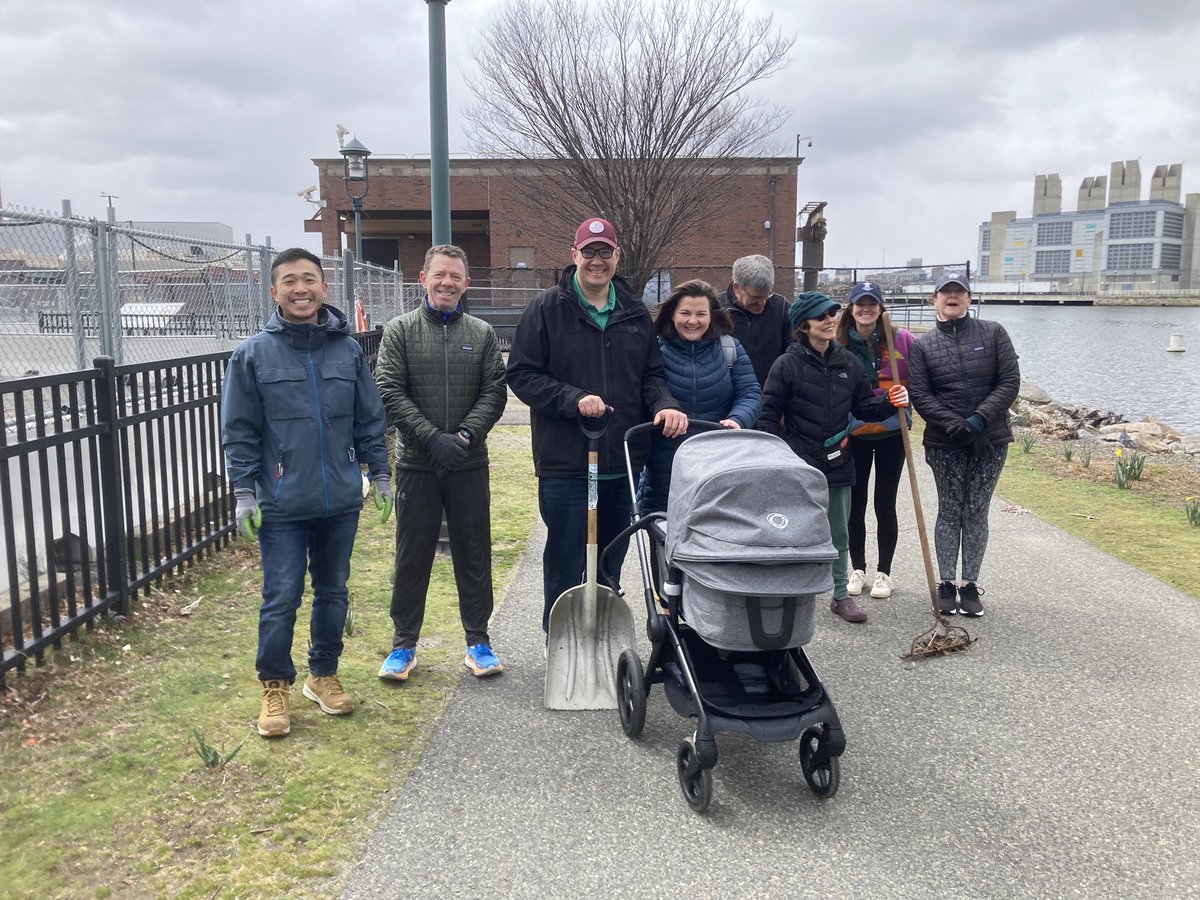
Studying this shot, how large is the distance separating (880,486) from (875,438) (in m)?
0.33

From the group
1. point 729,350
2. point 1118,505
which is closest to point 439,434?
point 729,350

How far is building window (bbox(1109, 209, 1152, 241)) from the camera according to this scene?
147 meters

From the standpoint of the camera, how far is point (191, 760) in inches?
138

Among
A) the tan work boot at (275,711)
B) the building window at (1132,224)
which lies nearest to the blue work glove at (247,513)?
the tan work boot at (275,711)

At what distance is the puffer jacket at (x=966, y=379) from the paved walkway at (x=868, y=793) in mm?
1262

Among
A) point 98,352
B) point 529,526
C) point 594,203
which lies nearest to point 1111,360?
point 594,203

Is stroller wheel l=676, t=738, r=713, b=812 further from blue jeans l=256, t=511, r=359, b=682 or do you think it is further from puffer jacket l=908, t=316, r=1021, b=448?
puffer jacket l=908, t=316, r=1021, b=448

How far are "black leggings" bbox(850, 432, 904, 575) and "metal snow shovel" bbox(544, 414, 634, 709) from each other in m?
2.12

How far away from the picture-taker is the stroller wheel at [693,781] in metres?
3.25

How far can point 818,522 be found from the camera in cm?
331

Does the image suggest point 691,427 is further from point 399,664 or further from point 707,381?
point 399,664

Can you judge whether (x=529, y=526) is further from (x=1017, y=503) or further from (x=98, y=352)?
(x=1017, y=503)

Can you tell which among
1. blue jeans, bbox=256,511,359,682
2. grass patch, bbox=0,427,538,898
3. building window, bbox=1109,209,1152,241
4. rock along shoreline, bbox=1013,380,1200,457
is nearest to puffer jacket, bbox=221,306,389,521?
blue jeans, bbox=256,511,359,682

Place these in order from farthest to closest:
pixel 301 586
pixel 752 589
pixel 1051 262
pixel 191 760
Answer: pixel 1051 262 < pixel 301 586 < pixel 191 760 < pixel 752 589
